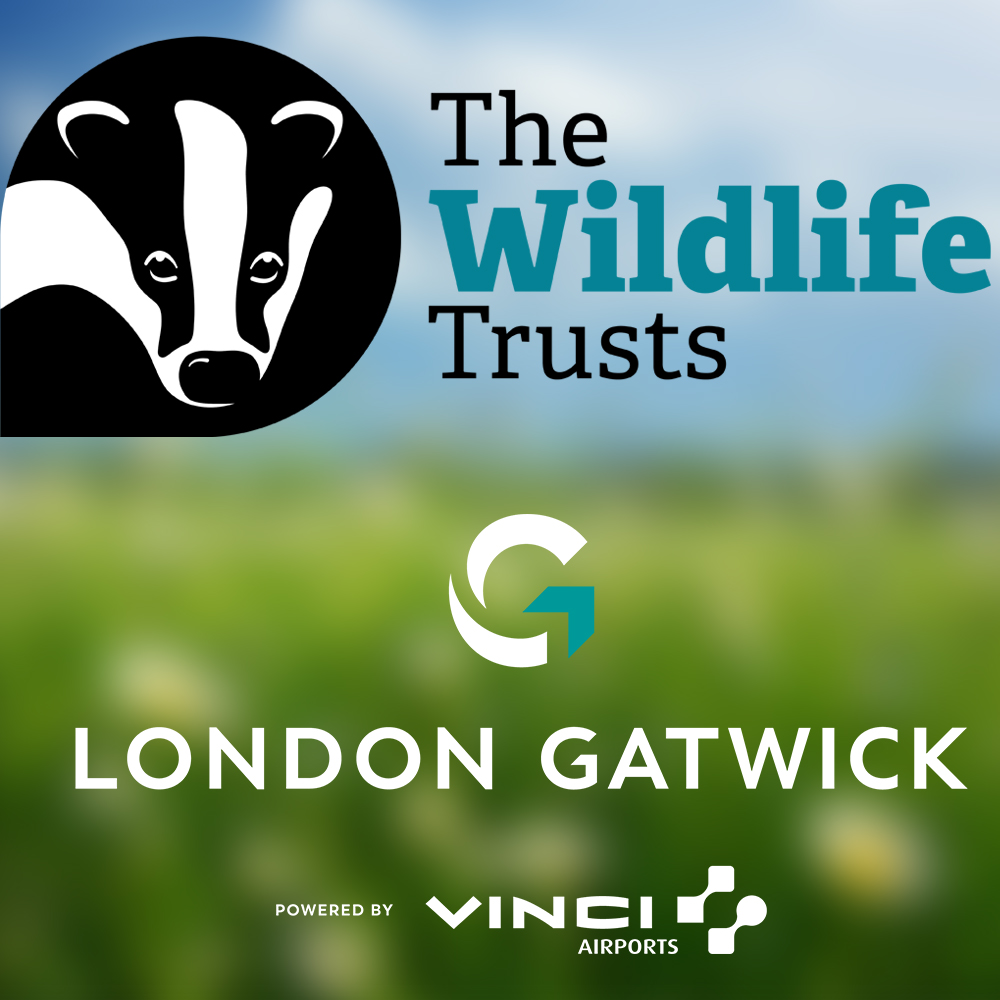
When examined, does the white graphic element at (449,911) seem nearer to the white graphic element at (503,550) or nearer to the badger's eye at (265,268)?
the white graphic element at (503,550)

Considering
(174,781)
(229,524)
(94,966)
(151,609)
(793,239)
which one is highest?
(793,239)

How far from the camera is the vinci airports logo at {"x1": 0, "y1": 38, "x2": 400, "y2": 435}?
1.31 metres

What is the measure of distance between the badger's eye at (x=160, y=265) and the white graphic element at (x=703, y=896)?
1.00 meters

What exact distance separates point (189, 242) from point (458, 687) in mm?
655

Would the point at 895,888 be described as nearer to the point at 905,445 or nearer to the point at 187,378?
the point at 905,445

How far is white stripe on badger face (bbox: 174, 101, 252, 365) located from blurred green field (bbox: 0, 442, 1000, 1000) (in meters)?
0.23

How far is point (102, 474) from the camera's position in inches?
51.1

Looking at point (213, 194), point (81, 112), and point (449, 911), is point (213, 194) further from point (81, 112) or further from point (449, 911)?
point (449, 911)

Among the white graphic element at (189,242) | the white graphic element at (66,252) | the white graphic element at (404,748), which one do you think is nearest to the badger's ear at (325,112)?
the white graphic element at (189,242)

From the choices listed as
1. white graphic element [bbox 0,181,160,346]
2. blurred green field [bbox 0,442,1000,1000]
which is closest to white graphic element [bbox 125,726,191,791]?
blurred green field [bbox 0,442,1000,1000]

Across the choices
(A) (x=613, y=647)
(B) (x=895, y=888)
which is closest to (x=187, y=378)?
(A) (x=613, y=647)

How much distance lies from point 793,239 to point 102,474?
91 centimetres

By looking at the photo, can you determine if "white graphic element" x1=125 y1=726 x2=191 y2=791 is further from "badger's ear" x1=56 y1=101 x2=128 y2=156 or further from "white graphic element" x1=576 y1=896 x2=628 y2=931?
"badger's ear" x1=56 y1=101 x2=128 y2=156

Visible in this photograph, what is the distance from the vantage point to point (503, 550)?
1296 mm
